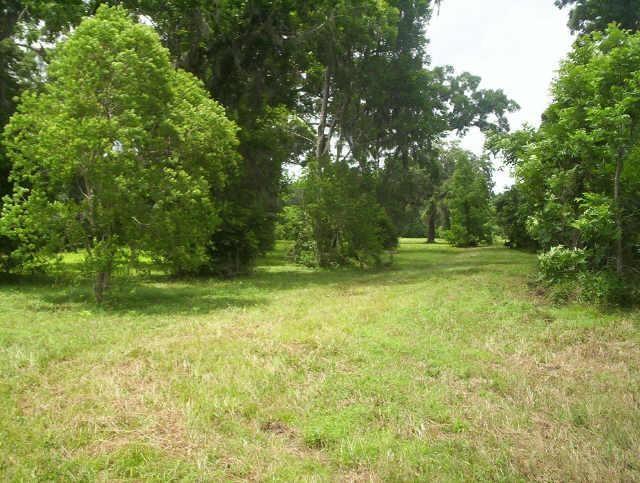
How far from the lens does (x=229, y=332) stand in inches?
358

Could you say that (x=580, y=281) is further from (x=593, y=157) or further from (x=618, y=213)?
(x=593, y=157)

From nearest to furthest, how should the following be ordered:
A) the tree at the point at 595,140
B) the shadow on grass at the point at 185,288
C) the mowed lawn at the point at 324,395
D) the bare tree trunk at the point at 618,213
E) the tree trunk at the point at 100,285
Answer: the mowed lawn at the point at 324,395
the tree at the point at 595,140
the bare tree trunk at the point at 618,213
the shadow on grass at the point at 185,288
the tree trunk at the point at 100,285

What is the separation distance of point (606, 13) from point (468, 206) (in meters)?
25.7

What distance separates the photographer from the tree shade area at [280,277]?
4.51m

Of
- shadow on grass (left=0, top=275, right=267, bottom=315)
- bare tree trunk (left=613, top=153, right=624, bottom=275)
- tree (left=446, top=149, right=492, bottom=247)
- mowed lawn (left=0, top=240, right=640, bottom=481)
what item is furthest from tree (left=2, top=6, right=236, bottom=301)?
tree (left=446, top=149, right=492, bottom=247)

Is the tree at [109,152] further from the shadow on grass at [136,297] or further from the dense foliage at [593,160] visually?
the dense foliage at [593,160]

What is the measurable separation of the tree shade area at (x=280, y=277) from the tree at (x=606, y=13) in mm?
117

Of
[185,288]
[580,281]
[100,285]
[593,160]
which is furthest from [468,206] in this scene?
[100,285]

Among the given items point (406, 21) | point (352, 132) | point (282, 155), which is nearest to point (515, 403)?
point (282, 155)

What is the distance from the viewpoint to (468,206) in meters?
47.3

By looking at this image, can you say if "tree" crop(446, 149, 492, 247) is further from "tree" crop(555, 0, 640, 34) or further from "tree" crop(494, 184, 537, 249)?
"tree" crop(555, 0, 640, 34)

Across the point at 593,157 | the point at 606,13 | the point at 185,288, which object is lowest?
the point at 185,288

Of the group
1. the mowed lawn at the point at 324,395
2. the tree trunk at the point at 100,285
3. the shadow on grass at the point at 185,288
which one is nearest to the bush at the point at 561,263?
the mowed lawn at the point at 324,395

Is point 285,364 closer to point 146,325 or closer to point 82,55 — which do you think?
point 146,325
